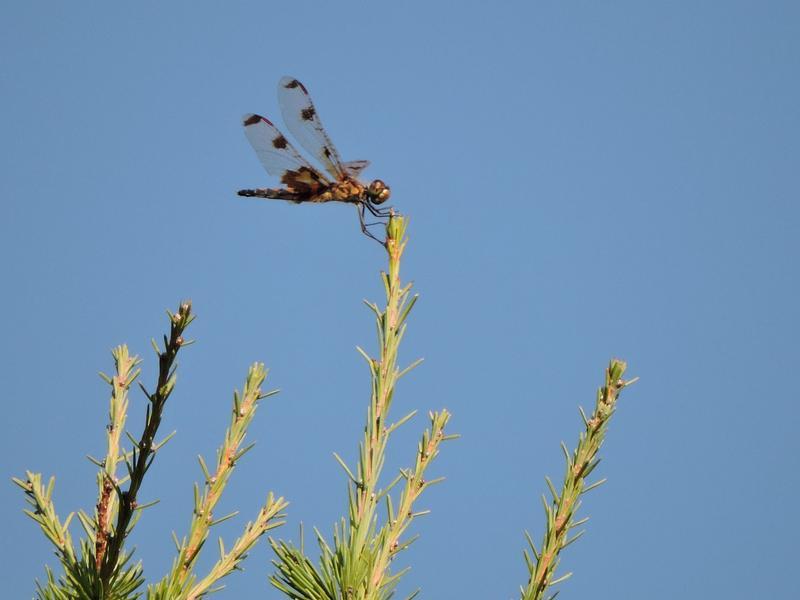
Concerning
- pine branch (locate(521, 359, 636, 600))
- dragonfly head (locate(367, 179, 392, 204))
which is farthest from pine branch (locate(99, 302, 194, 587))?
dragonfly head (locate(367, 179, 392, 204))

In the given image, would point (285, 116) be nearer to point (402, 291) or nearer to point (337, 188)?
point (337, 188)

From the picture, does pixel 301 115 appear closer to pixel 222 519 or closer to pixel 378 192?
pixel 378 192

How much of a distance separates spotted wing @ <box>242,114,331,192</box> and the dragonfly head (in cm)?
87

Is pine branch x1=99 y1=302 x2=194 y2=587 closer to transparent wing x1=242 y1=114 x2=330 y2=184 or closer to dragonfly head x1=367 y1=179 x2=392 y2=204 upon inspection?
dragonfly head x1=367 y1=179 x2=392 y2=204

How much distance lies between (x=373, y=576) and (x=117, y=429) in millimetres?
1211

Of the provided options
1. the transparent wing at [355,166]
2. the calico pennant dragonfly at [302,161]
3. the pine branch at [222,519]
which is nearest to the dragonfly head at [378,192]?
the calico pennant dragonfly at [302,161]

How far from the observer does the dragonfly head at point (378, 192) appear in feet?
16.6

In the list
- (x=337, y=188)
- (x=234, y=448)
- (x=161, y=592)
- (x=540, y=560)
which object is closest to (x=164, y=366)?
(x=234, y=448)

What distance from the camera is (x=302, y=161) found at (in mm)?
6363

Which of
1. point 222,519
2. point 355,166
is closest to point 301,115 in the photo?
point 355,166

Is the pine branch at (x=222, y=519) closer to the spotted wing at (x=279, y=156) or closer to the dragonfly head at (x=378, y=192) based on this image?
the dragonfly head at (x=378, y=192)

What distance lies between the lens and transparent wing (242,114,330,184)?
21.1 ft

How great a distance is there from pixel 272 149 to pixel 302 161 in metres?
0.48

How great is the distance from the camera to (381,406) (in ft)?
8.43
